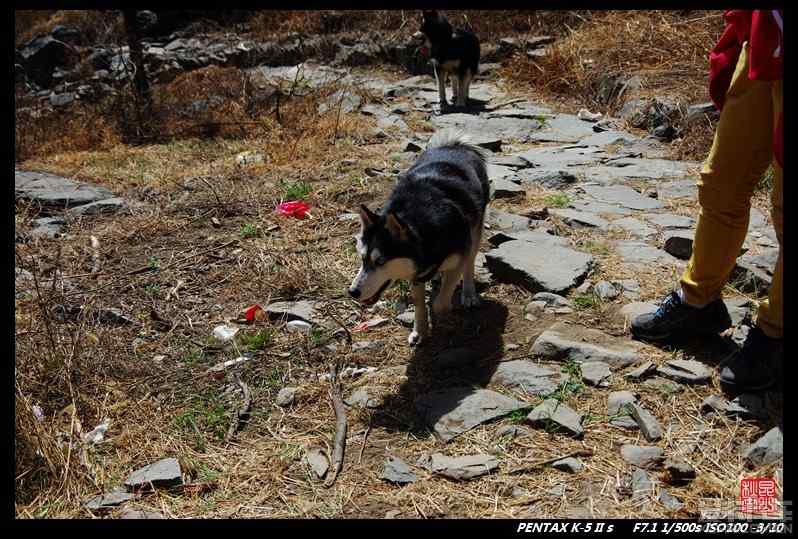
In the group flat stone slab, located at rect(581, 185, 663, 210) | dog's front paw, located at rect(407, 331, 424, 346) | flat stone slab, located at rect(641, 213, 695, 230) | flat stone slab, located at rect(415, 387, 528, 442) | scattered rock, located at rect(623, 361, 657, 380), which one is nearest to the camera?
flat stone slab, located at rect(415, 387, 528, 442)

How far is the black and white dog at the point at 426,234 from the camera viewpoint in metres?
3.62

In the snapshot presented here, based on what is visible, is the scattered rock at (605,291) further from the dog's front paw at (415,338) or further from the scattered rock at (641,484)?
the scattered rock at (641,484)

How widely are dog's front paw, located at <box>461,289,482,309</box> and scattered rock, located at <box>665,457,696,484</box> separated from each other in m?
1.73

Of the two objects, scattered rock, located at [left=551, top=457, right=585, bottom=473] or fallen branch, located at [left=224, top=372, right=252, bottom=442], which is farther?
fallen branch, located at [left=224, top=372, right=252, bottom=442]

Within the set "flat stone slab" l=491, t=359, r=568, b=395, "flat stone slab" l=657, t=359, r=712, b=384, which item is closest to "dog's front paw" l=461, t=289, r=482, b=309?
"flat stone slab" l=491, t=359, r=568, b=395

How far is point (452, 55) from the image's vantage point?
387 inches

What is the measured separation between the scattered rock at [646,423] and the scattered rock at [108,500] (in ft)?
6.82

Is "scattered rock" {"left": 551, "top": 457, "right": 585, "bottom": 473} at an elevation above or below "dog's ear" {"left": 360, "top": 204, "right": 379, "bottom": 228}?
below

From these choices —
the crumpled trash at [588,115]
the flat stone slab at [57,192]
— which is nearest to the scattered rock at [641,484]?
the flat stone slab at [57,192]

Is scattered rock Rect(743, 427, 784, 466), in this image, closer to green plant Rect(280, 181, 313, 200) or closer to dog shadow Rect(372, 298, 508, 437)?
dog shadow Rect(372, 298, 508, 437)

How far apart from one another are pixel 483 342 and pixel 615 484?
132 centimetres

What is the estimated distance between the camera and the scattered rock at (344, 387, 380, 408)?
3500 mm

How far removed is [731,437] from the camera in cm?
291

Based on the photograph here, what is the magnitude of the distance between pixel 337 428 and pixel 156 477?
789 mm
